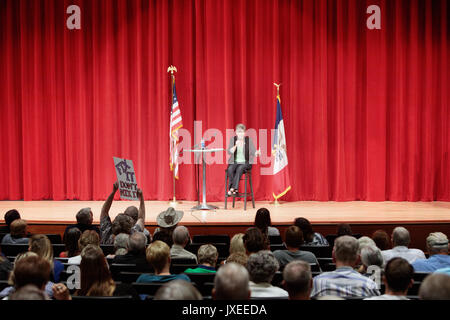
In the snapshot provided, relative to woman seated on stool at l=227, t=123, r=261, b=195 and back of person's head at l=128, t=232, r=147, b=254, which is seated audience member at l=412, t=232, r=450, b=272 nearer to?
back of person's head at l=128, t=232, r=147, b=254

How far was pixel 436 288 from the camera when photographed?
1986mm

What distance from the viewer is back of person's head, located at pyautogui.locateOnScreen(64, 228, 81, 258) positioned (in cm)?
403

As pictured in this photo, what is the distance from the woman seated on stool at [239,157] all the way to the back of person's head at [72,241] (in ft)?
13.3

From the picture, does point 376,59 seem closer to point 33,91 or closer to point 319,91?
point 319,91

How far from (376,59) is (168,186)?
448cm

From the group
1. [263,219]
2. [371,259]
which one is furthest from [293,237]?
[263,219]

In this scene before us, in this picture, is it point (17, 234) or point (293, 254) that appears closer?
point (293, 254)

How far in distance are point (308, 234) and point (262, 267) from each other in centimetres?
207

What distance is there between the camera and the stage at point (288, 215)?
635 cm

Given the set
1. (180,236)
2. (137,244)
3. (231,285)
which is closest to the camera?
(231,285)

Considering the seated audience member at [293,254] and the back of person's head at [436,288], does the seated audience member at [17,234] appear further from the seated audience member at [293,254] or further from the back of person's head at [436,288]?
the back of person's head at [436,288]

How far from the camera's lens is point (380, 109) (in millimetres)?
8828

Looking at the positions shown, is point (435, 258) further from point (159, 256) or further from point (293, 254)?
point (159, 256)
